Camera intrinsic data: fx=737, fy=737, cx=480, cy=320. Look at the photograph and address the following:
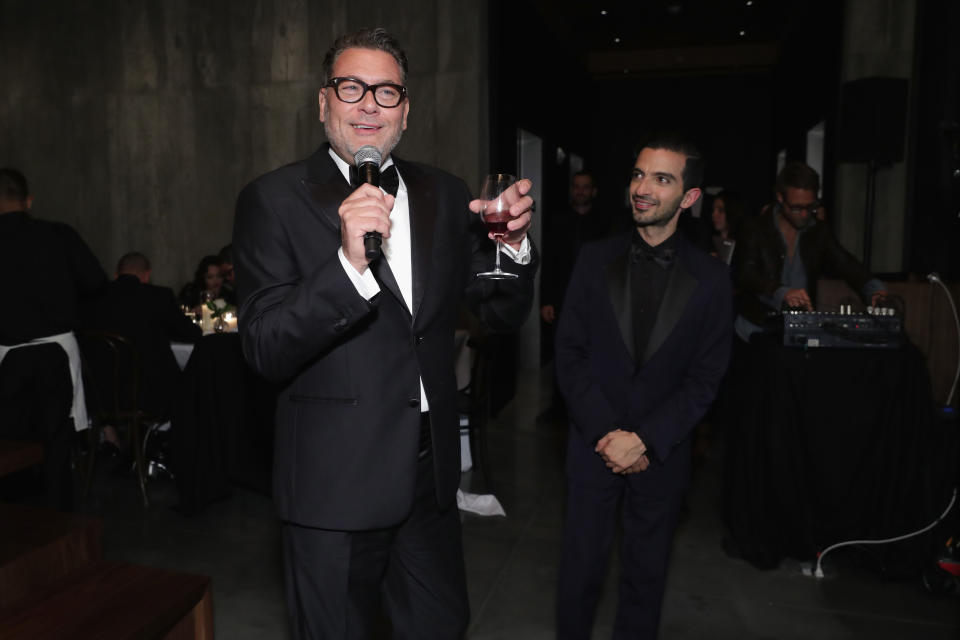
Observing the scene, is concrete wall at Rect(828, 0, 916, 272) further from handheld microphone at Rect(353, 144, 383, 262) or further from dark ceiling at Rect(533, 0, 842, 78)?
handheld microphone at Rect(353, 144, 383, 262)

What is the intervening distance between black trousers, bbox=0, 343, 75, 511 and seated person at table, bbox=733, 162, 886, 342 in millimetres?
3245

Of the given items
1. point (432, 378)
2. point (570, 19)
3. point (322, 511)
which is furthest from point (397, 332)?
point (570, 19)

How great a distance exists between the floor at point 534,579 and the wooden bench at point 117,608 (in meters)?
1.13

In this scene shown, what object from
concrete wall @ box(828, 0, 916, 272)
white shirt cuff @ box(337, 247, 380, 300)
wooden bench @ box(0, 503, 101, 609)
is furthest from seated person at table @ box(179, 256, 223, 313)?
concrete wall @ box(828, 0, 916, 272)

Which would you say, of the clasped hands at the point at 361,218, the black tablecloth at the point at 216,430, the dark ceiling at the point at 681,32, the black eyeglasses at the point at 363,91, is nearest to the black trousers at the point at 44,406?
the black tablecloth at the point at 216,430

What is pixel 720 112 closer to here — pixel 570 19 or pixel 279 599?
pixel 570 19

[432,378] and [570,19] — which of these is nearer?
[432,378]

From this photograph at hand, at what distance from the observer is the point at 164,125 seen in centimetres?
693

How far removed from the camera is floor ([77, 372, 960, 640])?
8.87 feet

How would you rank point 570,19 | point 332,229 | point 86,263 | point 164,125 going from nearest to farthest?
point 332,229
point 86,263
point 164,125
point 570,19

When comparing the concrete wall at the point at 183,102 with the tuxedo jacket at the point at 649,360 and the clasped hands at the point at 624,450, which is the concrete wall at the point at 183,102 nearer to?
the tuxedo jacket at the point at 649,360

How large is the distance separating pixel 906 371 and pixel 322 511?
2598mm

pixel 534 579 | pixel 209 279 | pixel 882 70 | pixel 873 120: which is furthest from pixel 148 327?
pixel 882 70

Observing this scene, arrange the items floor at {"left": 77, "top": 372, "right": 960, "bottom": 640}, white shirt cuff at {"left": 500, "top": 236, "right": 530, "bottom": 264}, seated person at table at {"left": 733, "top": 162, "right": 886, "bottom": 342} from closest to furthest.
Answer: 1. white shirt cuff at {"left": 500, "top": 236, "right": 530, "bottom": 264}
2. floor at {"left": 77, "top": 372, "right": 960, "bottom": 640}
3. seated person at table at {"left": 733, "top": 162, "right": 886, "bottom": 342}
